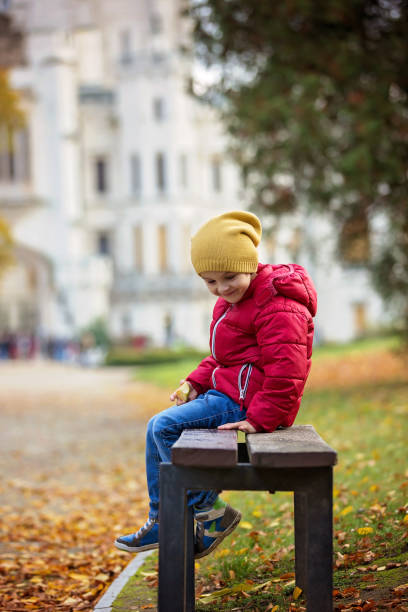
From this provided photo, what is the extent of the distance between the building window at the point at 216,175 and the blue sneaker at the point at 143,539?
157 feet

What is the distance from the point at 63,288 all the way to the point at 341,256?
29314mm

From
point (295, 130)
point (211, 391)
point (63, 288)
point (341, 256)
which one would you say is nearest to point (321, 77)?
point (295, 130)

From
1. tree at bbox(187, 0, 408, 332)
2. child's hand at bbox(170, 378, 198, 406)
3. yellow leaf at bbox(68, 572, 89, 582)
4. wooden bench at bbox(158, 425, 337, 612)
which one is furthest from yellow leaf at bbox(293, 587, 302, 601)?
tree at bbox(187, 0, 408, 332)

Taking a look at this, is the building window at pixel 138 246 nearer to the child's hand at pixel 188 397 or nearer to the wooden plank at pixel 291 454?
the child's hand at pixel 188 397

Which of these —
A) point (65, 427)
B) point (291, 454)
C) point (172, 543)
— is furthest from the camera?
point (65, 427)

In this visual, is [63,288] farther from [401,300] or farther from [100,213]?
[401,300]

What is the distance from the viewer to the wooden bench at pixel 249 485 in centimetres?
322

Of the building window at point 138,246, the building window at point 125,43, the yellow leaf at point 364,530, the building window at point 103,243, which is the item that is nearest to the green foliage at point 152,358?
the building window at point 138,246

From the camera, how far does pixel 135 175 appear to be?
4972 centimetres

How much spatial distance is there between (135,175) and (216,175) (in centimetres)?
526

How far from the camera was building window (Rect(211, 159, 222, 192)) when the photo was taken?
51.0 m

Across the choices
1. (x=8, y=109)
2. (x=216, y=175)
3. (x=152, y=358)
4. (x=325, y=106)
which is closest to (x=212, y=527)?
(x=325, y=106)

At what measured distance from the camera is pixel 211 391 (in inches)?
157

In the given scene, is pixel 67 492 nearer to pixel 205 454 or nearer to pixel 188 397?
pixel 188 397
